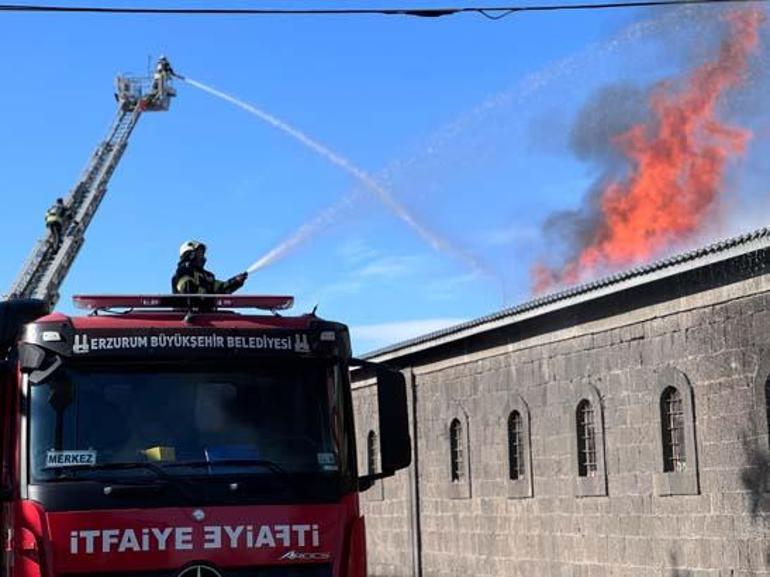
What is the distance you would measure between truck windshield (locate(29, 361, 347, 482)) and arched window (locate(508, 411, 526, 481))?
34.5ft

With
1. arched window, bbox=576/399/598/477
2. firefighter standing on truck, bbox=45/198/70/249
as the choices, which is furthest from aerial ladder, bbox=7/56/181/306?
arched window, bbox=576/399/598/477

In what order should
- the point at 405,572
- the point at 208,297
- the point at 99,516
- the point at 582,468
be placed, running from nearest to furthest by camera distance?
the point at 99,516, the point at 208,297, the point at 582,468, the point at 405,572

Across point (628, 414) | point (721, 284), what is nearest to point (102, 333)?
point (721, 284)

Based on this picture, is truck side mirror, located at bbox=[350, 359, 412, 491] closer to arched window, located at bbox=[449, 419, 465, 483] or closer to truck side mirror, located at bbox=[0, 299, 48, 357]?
truck side mirror, located at bbox=[0, 299, 48, 357]

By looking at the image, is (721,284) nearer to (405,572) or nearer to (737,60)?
(737,60)

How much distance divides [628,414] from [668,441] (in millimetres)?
755

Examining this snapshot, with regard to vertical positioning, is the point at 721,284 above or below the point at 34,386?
above

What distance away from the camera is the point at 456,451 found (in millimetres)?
19781

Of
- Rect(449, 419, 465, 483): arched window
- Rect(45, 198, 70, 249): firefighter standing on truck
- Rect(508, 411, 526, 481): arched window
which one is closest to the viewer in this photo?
Rect(508, 411, 526, 481): arched window

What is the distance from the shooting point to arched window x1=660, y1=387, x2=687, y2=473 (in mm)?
13859

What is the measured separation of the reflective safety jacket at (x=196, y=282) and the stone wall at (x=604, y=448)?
6.08 m

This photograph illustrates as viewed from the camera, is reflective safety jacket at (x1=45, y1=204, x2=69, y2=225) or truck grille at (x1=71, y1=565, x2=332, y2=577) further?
reflective safety jacket at (x1=45, y1=204, x2=69, y2=225)

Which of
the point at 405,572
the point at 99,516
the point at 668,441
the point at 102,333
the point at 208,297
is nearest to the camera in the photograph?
the point at 99,516

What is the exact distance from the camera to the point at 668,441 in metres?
14.0
